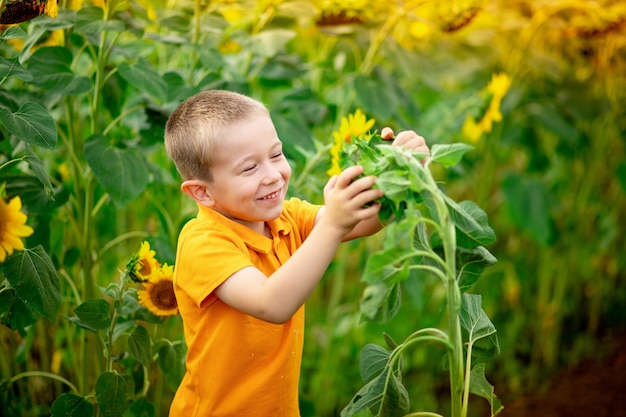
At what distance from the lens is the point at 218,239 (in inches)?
47.1

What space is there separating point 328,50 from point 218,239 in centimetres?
147

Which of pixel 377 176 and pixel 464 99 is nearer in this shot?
pixel 377 176

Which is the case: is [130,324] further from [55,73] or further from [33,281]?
[55,73]

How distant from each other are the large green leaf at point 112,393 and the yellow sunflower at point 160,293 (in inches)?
6.0

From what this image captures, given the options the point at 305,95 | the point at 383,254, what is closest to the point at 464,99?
the point at 305,95

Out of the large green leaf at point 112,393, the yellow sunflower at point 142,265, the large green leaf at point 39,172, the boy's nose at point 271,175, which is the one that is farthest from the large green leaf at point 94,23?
the large green leaf at point 112,393

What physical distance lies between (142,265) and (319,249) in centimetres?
51

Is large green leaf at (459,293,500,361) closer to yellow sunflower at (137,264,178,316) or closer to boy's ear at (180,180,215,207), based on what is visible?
boy's ear at (180,180,215,207)

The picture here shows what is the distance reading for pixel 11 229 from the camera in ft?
4.41

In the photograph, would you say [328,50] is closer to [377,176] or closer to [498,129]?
[498,129]

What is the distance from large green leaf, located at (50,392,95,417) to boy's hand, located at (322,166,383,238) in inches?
29.0

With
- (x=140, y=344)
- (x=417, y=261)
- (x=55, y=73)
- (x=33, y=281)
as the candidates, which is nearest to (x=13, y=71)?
(x=55, y=73)

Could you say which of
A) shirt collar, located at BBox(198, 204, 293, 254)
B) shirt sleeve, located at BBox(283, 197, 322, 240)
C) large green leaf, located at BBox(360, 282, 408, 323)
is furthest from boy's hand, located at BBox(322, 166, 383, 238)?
shirt sleeve, located at BBox(283, 197, 322, 240)

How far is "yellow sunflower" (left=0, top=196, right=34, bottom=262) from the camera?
4.39 feet
